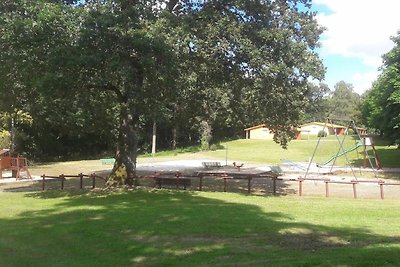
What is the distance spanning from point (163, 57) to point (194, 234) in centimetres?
685

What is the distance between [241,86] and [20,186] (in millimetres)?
11916

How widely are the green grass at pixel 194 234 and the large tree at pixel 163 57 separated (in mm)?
4189

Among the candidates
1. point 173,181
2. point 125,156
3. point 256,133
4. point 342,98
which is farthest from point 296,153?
point 342,98

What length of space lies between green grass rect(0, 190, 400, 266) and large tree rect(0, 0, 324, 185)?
4.19 m

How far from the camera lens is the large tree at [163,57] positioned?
1405 centimetres

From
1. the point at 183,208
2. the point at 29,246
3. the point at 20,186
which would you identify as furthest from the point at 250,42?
the point at 20,186

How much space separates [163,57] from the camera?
47.6 ft

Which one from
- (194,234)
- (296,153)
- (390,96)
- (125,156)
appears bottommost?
(194,234)

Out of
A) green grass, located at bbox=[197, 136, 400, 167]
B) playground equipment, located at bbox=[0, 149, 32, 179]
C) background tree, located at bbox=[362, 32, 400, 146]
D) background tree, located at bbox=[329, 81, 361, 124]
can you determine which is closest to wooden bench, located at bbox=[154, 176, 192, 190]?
playground equipment, located at bbox=[0, 149, 32, 179]

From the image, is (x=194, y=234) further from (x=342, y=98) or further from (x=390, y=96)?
(x=342, y=98)

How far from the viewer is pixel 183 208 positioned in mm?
13234

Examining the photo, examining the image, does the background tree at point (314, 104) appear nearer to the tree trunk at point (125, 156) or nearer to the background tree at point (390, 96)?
the background tree at point (390, 96)

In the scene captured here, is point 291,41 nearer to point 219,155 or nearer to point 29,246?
point 29,246

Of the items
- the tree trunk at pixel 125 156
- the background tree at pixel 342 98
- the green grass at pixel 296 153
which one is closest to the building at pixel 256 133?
the green grass at pixel 296 153
